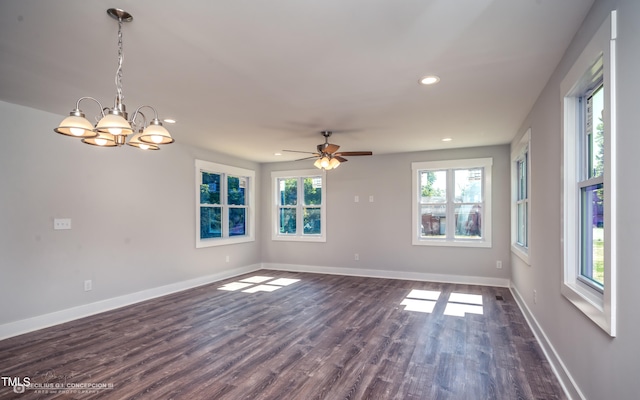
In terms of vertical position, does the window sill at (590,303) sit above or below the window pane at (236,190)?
below

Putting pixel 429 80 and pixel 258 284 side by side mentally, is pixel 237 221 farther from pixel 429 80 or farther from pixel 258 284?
pixel 429 80

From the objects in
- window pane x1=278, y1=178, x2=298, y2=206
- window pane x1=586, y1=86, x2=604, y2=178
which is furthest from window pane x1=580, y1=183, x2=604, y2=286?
window pane x1=278, y1=178, x2=298, y2=206

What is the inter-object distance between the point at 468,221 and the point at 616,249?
5041mm

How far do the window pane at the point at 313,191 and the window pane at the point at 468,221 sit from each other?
9.65 feet

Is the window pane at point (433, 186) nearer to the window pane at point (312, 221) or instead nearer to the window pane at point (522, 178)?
the window pane at point (522, 178)

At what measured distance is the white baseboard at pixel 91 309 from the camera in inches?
150

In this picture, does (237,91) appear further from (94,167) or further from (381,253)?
(381,253)

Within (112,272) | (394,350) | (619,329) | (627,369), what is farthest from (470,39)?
(112,272)

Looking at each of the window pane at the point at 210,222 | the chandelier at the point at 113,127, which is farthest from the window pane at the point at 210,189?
the chandelier at the point at 113,127

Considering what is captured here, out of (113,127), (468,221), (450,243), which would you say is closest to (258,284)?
(450,243)

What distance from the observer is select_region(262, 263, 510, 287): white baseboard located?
6305mm

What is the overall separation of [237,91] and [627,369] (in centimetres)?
345

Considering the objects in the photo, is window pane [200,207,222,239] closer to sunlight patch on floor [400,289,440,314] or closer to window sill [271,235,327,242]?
window sill [271,235,327,242]

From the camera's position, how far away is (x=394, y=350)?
337 cm
